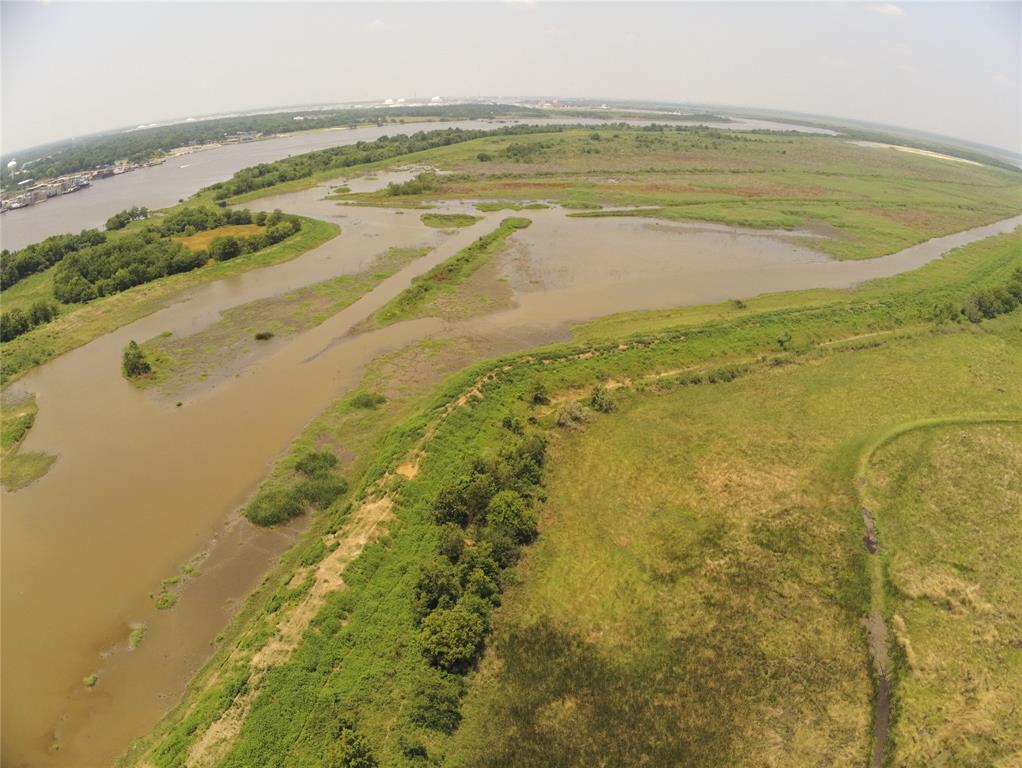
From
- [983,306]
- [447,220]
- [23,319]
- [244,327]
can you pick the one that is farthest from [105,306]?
[983,306]

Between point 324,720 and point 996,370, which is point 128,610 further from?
point 996,370

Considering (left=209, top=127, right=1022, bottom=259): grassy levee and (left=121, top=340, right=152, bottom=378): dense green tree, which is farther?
(left=209, top=127, right=1022, bottom=259): grassy levee

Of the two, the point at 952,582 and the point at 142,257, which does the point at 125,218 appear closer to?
the point at 142,257

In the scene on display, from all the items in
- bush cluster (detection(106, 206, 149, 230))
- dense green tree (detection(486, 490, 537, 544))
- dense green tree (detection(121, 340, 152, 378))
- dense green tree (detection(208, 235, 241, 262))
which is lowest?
dense green tree (detection(486, 490, 537, 544))

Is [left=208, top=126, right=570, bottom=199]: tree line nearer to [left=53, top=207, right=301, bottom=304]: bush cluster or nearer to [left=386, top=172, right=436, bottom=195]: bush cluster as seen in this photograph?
[left=386, top=172, right=436, bottom=195]: bush cluster

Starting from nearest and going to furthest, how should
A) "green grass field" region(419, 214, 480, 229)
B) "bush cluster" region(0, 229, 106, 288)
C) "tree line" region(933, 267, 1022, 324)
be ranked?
1. "tree line" region(933, 267, 1022, 324)
2. "bush cluster" region(0, 229, 106, 288)
3. "green grass field" region(419, 214, 480, 229)

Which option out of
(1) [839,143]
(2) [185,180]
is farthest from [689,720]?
(1) [839,143]

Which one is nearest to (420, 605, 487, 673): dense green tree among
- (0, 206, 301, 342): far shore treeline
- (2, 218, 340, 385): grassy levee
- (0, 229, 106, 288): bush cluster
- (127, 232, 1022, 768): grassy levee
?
(127, 232, 1022, 768): grassy levee
